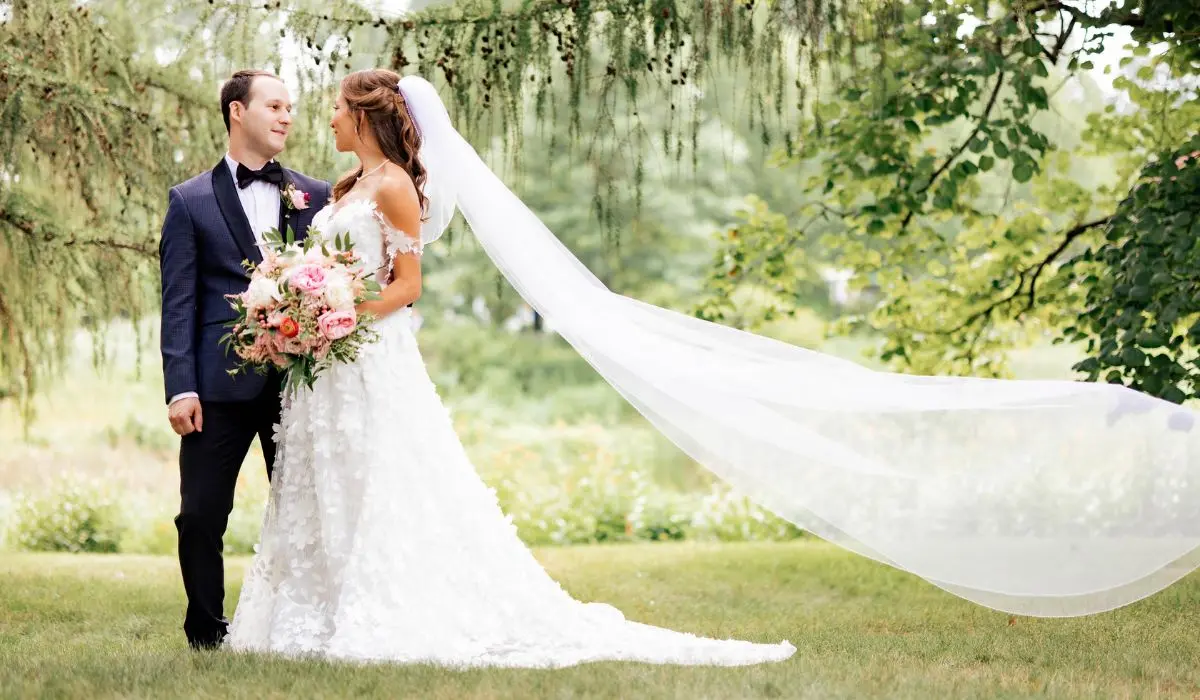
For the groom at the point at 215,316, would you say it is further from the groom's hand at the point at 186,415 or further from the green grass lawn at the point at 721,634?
the green grass lawn at the point at 721,634

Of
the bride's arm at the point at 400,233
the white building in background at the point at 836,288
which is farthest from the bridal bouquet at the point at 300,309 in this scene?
the white building in background at the point at 836,288

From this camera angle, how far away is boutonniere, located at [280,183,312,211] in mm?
3951

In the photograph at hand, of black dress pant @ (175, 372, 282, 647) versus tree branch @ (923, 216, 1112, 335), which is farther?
tree branch @ (923, 216, 1112, 335)

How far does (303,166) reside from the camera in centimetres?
634

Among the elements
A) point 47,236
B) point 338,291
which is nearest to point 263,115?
point 338,291

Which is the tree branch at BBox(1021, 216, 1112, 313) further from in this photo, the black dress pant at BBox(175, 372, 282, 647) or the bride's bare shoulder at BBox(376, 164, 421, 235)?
the black dress pant at BBox(175, 372, 282, 647)

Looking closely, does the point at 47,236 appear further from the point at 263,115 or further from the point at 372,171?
the point at 372,171

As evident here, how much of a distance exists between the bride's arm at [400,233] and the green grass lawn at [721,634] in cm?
117

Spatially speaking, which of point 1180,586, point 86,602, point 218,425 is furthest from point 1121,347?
point 86,602

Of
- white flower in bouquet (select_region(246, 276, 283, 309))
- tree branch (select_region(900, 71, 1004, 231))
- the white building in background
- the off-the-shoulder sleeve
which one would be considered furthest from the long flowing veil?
the white building in background

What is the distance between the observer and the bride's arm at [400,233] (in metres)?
3.87

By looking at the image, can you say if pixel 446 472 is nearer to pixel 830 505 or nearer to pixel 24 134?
pixel 830 505

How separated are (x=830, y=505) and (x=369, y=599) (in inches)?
59.4

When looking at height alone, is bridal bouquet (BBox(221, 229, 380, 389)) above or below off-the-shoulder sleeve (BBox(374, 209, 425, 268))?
below
